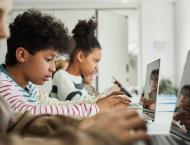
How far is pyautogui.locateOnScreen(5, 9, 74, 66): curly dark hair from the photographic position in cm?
105

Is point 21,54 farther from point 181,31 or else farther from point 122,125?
point 181,31

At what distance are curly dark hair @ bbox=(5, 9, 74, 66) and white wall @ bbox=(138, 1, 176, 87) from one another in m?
3.33

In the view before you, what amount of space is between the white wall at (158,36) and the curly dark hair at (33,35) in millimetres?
3327

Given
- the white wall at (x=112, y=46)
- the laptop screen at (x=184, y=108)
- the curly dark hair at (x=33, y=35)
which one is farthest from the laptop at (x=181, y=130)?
the white wall at (x=112, y=46)

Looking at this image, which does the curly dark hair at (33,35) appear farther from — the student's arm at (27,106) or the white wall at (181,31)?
the white wall at (181,31)

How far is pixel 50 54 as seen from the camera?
106cm

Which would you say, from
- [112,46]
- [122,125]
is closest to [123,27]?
[112,46]

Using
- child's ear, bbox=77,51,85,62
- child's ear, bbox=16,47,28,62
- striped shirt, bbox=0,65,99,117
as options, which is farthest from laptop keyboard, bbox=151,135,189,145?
child's ear, bbox=77,51,85,62

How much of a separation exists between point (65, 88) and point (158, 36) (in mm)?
3181

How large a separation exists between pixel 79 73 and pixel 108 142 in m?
1.39

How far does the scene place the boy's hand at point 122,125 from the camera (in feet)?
1.09

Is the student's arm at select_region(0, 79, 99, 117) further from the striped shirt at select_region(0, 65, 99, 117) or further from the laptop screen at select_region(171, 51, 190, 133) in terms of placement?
the laptop screen at select_region(171, 51, 190, 133)

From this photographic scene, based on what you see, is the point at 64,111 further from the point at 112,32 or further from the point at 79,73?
the point at 112,32

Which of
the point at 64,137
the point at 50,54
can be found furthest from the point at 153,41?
the point at 64,137
